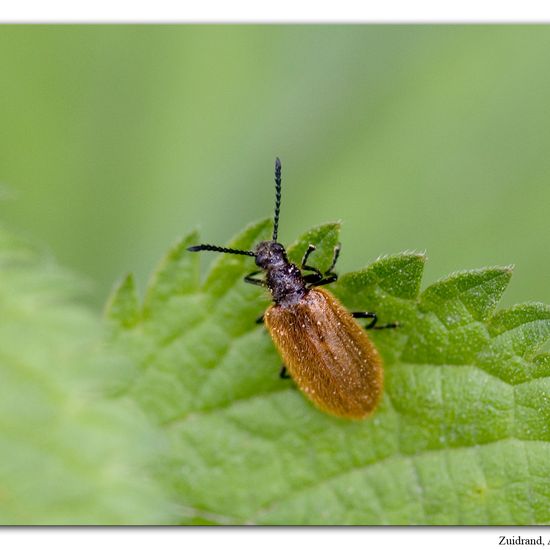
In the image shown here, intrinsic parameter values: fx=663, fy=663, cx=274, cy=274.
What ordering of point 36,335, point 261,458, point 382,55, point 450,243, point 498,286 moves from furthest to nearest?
point 382,55
point 450,243
point 261,458
point 498,286
point 36,335

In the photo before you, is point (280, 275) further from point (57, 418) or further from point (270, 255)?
point (57, 418)

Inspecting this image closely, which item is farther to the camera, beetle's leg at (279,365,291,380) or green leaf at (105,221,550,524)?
beetle's leg at (279,365,291,380)

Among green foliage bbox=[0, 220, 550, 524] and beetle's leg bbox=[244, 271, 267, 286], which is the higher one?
beetle's leg bbox=[244, 271, 267, 286]

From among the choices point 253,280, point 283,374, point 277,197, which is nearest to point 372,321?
point 283,374

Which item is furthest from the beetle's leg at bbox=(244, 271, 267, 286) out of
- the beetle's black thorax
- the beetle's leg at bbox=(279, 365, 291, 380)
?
the beetle's leg at bbox=(279, 365, 291, 380)

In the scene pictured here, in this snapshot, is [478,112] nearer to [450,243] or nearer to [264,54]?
[450,243]

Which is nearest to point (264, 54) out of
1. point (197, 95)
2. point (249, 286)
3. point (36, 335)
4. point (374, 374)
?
point (197, 95)
